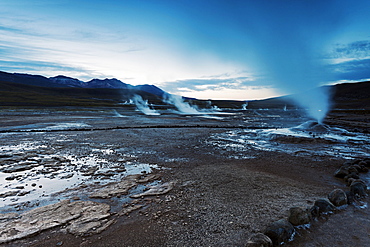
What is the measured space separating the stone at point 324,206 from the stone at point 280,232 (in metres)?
1.30

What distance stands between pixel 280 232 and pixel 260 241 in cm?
62

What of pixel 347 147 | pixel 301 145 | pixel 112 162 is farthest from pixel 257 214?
pixel 347 147

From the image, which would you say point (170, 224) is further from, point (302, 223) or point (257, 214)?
point (302, 223)

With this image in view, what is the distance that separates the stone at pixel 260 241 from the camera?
3.55 metres

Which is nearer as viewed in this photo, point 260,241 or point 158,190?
point 260,241

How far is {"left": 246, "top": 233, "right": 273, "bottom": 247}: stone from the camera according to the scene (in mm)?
3551

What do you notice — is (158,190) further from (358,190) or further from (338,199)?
(358,190)

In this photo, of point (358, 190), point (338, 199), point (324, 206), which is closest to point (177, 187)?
point (324, 206)

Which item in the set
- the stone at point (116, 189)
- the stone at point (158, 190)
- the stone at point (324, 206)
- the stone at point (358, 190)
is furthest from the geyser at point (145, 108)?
the stone at point (324, 206)

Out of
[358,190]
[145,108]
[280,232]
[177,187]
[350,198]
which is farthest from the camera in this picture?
[145,108]

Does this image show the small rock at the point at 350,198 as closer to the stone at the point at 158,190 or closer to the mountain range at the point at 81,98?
the stone at the point at 158,190

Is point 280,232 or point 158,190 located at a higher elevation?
point 280,232

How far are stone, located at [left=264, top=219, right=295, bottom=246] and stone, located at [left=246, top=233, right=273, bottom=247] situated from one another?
0.27m

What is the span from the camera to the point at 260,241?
3.59 m
